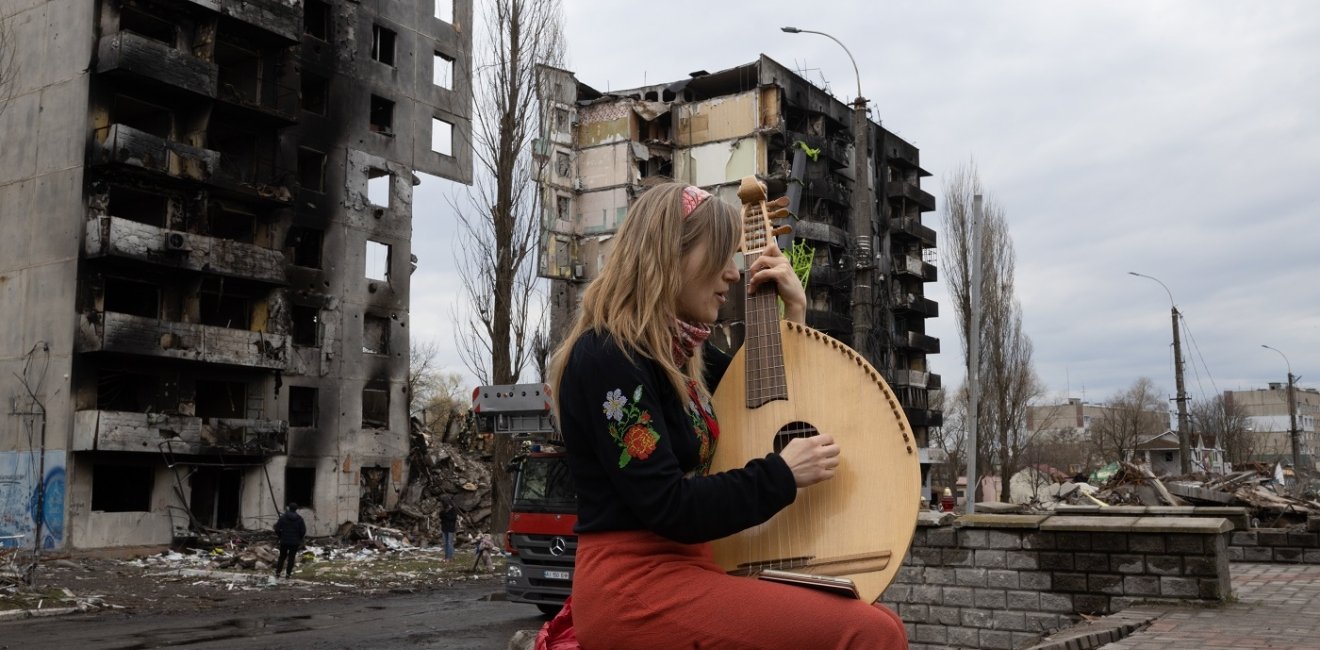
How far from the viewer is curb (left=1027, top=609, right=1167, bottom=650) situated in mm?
5980

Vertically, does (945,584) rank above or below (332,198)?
below

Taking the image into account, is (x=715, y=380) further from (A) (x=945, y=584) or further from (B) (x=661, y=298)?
(A) (x=945, y=584)

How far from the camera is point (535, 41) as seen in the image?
2975 cm

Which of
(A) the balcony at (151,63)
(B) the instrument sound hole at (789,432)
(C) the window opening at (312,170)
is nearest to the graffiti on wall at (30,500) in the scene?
(A) the balcony at (151,63)

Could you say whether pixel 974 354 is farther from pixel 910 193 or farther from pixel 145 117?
pixel 910 193

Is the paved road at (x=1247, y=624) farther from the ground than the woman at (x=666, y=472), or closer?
closer

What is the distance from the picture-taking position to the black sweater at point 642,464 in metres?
2.33

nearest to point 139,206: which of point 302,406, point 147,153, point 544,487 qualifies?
point 147,153

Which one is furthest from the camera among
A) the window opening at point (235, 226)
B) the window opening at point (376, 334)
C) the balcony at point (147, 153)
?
the window opening at point (376, 334)

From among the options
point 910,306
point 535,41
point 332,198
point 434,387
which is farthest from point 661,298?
point 434,387

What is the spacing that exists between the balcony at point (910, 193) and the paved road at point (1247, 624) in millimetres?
58720

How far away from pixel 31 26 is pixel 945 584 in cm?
3188

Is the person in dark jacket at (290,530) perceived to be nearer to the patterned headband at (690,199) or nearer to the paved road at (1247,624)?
the paved road at (1247,624)

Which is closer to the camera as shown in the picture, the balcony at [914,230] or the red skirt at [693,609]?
the red skirt at [693,609]
